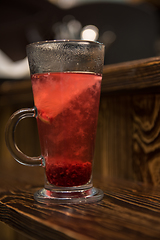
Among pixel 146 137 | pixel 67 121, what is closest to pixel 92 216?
pixel 67 121

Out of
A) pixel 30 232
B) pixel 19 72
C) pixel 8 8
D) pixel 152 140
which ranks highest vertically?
pixel 8 8

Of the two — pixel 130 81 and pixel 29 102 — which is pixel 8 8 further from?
pixel 130 81

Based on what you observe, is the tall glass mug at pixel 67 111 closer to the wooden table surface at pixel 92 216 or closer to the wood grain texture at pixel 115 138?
the wooden table surface at pixel 92 216

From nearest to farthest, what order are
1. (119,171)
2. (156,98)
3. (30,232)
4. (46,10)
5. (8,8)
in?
(30,232) → (156,98) → (119,171) → (8,8) → (46,10)

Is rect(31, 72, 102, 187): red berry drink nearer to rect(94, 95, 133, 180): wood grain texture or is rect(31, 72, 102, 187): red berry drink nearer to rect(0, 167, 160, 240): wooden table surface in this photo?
rect(0, 167, 160, 240): wooden table surface

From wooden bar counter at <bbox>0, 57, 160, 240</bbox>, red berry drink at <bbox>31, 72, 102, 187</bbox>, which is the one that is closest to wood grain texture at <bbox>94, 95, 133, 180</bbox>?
wooden bar counter at <bbox>0, 57, 160, 240</bbox>

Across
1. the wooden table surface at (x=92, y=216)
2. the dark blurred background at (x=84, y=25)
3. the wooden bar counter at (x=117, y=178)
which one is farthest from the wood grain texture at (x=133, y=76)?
the dark blurred background at (x=84, y=25)

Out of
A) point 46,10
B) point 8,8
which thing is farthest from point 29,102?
point 46,10
